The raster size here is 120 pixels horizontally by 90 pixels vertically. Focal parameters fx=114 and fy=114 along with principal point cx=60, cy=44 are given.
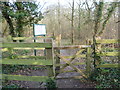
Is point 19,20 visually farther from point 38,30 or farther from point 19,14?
point 38,30

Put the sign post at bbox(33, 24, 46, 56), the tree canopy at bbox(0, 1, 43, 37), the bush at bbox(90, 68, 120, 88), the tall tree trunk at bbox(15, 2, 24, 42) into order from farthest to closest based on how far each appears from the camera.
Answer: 1. the tall tree trunk at bbox(15, 2, 24, 42)
2. the tree canopy at bbox(0, 1, 43, 37)
3. the sign post at bbox(33, 24, 46, 56)
4. the bush at bbox(90, 68, 120, 88)

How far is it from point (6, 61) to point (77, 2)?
33.5 feet

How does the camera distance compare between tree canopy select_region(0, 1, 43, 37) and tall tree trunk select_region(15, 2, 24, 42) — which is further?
tall tree trunk select_region(15, 2, 24, 42)

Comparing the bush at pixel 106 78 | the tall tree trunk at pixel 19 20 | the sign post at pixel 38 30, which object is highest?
the tall tree trunk at pixel 19 20

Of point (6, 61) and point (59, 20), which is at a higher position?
point (59, 20)

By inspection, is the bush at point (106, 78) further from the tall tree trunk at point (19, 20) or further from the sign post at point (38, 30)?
the tall tree trunk at point (19, 20)

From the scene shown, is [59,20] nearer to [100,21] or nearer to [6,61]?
[100,21]

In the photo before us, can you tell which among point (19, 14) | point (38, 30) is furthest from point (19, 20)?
point (38, 30)

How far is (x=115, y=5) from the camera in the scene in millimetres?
7516

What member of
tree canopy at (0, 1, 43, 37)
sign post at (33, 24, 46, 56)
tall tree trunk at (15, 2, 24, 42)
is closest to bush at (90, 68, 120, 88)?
sign post at (33, 24, 46, 56)

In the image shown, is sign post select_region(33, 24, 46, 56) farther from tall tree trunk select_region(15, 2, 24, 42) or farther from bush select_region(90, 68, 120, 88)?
bush select_region(90, 68, 120, 88)

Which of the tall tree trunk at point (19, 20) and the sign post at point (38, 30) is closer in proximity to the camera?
the sign post at point (38, 30)

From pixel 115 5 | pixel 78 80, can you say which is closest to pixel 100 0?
pixel 115 5

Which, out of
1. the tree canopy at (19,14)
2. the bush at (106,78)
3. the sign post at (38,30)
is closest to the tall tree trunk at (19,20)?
the tree canopy at (19,14)
